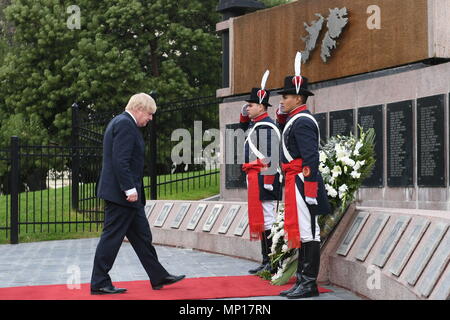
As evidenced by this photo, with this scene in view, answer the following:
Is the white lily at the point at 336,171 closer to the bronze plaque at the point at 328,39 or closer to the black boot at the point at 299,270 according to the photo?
the black boot at the point at 299,270

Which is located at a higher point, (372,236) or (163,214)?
(372,236)

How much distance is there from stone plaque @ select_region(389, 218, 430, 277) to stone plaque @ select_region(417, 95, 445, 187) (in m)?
3.70

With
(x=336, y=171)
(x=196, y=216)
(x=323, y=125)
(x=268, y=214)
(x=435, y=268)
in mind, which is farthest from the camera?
(x=196, y=216)

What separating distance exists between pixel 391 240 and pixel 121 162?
2.67m

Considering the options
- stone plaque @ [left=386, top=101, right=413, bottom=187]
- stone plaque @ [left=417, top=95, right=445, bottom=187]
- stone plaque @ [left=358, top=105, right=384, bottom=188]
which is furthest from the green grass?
stone plaque @ [left=417, top=95, right=445, bottom=187]

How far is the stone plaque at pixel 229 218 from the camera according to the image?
11732mm

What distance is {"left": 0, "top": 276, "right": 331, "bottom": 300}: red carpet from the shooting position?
24.7ft

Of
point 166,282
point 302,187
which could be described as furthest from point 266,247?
point 302,187

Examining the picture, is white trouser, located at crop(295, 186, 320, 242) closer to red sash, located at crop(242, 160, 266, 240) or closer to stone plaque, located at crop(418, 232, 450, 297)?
red sash, located at crop(242, 160, 266, 240)

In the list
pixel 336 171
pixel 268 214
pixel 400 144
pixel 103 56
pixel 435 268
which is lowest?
pixel 435 268

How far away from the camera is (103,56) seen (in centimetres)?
2759

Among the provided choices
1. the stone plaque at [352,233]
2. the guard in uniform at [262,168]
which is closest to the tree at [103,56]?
the guard in uniform at [262,168]

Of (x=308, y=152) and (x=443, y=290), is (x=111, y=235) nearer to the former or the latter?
(x=308, y=152)

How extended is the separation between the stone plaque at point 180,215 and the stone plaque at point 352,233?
5.36 m
